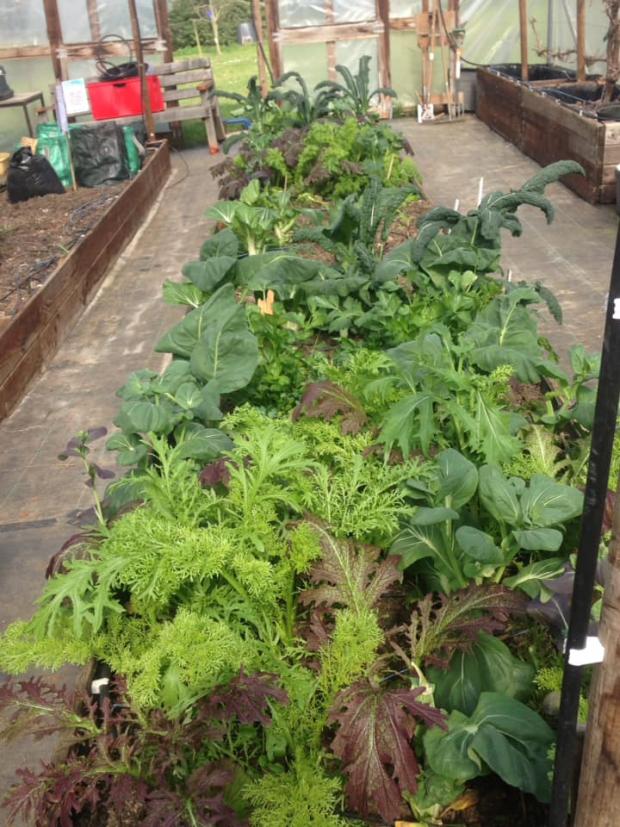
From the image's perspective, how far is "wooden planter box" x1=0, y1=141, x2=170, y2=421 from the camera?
5383mm

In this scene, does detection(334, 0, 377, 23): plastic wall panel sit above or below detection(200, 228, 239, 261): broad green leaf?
above

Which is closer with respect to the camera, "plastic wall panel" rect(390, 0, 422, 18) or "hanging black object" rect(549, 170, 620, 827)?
"hanging black object" rect(549, 170, 620, 827)

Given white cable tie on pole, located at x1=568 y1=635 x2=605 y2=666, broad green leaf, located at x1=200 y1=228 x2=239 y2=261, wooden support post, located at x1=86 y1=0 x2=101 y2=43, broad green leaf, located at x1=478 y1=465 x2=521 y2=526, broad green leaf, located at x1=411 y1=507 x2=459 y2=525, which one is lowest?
broad green leaf, located at x1=478 y1=465 x2=521 y2=526

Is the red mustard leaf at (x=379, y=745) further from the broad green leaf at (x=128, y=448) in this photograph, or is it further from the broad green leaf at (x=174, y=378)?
the broad green leaf at (x=174, y=378)

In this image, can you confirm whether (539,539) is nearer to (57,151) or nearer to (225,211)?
(225,211)

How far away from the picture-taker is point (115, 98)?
12227mm

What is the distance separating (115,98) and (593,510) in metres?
12.4

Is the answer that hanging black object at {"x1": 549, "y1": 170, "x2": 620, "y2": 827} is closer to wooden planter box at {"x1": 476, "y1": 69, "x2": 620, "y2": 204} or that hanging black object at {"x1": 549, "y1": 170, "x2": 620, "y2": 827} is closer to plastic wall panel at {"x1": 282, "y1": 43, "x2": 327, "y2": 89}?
wooden planter box at {"x1": 476, "y1": 69, "x2": 620, "y2": 204}

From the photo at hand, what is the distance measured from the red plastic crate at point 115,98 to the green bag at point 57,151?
6.15 ft

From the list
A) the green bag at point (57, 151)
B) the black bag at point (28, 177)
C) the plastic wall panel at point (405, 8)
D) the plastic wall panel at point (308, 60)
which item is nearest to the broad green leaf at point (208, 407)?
the black bag at point (28, 177)

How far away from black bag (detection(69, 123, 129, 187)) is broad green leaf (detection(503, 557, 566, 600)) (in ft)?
30.7

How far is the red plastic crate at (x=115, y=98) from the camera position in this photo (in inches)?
479

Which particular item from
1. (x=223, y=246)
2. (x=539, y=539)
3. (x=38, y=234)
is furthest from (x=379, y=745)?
(x=38, y=234)

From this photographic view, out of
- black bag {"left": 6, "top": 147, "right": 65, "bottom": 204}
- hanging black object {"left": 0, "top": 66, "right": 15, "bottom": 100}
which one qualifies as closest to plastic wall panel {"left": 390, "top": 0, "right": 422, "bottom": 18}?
hanging black object {"left": 0, "top": 66, "right": 15, "bottom": 100}
